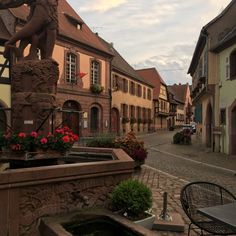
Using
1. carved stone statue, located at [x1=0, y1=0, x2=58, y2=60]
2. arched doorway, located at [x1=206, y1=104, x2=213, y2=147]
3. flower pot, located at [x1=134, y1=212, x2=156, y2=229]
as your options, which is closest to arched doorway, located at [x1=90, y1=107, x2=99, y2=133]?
arched doorway, located at [x1=206, y1=104, x2=213, y2=147]

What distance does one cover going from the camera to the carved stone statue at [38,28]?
567 cm

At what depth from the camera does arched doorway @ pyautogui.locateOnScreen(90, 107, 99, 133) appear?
26.2 meters

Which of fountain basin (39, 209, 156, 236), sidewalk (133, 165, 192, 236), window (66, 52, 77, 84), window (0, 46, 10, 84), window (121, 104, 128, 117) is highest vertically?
window (66, 52, 77, 84)

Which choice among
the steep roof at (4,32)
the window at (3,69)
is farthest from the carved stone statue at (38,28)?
the steep roof at (4,32)

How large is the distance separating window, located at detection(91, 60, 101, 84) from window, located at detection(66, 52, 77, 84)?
7.58ft

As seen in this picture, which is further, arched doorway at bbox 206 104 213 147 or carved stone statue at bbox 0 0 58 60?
arched doorway at bbox 206 104 213 147

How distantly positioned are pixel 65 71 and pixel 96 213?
65.3 feet

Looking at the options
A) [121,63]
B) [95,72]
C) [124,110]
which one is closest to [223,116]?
[95,72]

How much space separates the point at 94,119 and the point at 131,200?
22.5m

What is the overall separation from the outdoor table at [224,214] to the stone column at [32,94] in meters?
3.18

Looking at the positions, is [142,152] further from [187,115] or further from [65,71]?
[187,115]

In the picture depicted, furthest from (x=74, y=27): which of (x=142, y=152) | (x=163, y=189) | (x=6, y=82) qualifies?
(x=163, y=189)

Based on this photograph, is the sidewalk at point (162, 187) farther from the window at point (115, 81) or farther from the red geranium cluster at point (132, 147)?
the window at point (115, 81)

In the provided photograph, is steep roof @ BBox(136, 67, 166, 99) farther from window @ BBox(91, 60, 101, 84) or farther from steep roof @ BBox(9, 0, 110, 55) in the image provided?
steep roof @ BBox(9, 0, 110, 55)
